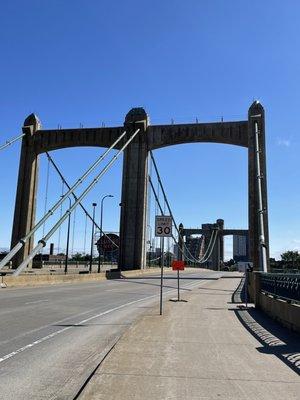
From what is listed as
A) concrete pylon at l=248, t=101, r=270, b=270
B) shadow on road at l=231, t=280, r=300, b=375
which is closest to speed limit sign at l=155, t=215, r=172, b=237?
shadow on road at l=231, t=280, r=300, b=375

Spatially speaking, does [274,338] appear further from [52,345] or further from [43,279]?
[43,279]

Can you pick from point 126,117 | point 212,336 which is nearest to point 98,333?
point 212,336

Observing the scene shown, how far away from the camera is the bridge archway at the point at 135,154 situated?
59.2 metres

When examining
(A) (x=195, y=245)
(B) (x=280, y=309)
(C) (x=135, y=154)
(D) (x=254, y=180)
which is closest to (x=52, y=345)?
(B) (x=280, y=309)

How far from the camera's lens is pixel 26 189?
219ft

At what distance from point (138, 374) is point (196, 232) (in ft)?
550

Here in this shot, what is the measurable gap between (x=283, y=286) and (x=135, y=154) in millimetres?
49793

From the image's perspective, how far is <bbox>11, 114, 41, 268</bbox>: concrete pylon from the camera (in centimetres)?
6544

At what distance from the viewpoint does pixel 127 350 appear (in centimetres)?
870

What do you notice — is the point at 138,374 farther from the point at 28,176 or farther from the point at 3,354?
the point at 28,176

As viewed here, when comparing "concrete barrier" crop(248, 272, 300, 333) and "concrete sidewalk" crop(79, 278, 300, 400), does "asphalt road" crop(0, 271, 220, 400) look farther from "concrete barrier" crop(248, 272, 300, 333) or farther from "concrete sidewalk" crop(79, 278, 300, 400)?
"concrete barrier" crop(248, 272, 300, 333)

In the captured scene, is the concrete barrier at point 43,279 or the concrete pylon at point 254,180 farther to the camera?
the concrete pylon at point 254,180

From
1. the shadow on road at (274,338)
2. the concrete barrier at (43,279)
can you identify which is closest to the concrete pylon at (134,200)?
the concrete barrier at (43,279)

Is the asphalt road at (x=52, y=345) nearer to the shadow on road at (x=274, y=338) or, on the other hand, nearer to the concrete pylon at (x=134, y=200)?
the shadow on road at (x=274, y=338)
